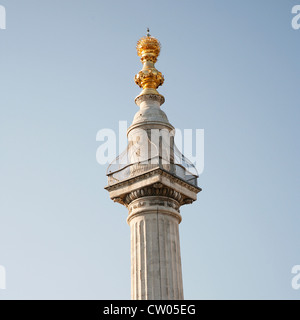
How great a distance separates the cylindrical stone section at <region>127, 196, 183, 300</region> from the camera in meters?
26.9

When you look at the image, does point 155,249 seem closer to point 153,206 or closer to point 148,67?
point 153,206

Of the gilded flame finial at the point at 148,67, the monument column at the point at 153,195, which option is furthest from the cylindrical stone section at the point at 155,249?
the gilded flame finial at the point at 148,67

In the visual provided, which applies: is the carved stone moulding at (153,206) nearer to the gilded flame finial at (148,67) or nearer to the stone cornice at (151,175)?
the stone cornice at (151,175)

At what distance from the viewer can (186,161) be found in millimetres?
30578

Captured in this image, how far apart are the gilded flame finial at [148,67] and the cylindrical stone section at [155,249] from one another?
6.90 metres

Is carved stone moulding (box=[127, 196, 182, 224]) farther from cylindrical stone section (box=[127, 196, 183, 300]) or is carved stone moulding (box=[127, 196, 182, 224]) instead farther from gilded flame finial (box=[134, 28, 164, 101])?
gilded flame finial (box=[134, 28, 164, 101])

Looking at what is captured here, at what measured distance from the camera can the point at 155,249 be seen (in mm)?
27562

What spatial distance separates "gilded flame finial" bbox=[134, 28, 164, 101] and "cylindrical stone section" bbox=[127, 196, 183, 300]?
690 cm

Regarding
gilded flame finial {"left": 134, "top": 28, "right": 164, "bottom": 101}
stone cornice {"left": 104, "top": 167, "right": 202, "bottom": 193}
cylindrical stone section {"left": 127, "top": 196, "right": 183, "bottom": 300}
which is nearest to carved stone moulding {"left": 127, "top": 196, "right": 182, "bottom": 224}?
cylindrical stone section {"left": 127, "top": 196, "right": 183, "bottom": 300}

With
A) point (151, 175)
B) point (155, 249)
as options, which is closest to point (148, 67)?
point (151, 175)

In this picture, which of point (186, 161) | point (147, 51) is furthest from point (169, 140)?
point (147, 51)
